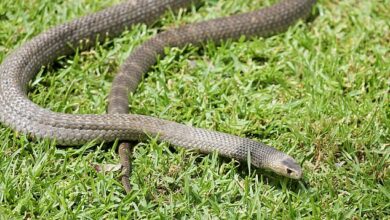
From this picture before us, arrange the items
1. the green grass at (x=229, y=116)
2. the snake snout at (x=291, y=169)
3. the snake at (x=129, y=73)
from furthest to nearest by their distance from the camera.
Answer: the snake at (x=129, y=73), the snake snout at (x=291, y=169), the green grass at (x=229, y=116)

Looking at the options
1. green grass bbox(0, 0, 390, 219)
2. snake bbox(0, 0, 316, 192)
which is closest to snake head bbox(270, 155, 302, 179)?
snake bbox(0, 0, 316, 192)

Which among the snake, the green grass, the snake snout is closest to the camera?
the green grass

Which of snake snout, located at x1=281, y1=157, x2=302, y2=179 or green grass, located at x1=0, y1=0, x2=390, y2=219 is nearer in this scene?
green grass, located at x1=0, y1=0, x2=390, y2=219

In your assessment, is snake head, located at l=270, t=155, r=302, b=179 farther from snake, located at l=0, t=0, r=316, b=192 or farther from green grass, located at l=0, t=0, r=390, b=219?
green grass, located at l=0, t=0, r=390, b=219

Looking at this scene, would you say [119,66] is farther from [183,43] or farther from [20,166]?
[20,166]

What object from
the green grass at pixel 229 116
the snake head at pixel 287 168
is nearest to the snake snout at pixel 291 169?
the snake head at pixel 287 168

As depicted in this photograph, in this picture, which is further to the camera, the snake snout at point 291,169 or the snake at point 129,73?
the snake at point 129,73

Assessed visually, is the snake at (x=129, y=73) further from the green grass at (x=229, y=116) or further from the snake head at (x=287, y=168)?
the green grass at (x=229, y=116)

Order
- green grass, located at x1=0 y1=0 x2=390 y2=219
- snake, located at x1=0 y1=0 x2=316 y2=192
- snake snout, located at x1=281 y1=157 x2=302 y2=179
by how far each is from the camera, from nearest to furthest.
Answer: green grass, located at x1=0 y1=0 x2=390 y2=219 → snake snout, located at x1=281 y1=157 x2=302 y2=179 → snake, located at x1=0 y1=0 x2=316 y2=192
